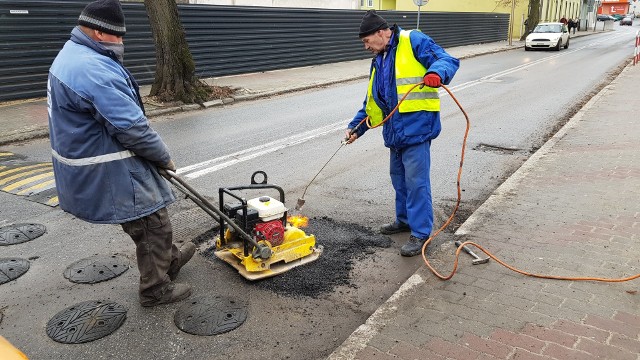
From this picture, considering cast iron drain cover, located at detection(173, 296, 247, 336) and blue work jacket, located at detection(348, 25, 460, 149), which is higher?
blue work jacket, located at detection(348, 25, 460, 149)

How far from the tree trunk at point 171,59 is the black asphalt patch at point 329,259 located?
8007 mm

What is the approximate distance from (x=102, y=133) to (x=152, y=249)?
899 mm

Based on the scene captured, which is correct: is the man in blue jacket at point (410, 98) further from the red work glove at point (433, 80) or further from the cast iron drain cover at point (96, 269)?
the cast iron drain cover at point (96, 269)

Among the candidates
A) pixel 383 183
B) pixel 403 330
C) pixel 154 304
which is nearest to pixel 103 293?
pixel 154 304

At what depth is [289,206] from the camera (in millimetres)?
5801

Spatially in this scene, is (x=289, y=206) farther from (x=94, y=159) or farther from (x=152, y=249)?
(x=94, y=159)

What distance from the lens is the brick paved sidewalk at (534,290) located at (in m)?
3.19

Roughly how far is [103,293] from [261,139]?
533cm

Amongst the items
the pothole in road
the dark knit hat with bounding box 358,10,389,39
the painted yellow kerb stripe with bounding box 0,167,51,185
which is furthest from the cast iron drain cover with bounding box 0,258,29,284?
the pothole in road

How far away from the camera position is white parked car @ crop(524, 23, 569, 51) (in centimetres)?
2948

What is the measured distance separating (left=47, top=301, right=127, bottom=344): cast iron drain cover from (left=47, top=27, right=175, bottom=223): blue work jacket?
72 cm

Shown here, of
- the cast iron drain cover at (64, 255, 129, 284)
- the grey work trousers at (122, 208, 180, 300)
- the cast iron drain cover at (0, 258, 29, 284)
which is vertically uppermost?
the grey work trousers at (122, 208, 180, 300)

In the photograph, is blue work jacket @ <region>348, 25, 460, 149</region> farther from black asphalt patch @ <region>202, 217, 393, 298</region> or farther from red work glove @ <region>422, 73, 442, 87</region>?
black asphalt patch @ <region>202, 217, 393, 298</region>

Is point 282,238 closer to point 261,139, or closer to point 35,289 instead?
point 35,289
